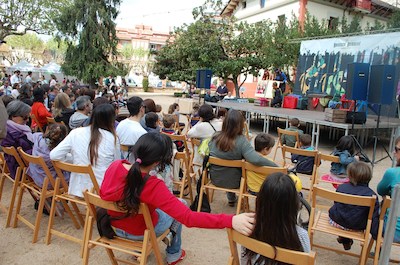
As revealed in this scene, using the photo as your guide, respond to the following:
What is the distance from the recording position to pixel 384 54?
1016cm

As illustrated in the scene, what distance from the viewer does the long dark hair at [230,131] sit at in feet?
11.4

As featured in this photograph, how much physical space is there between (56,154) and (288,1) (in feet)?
65.2

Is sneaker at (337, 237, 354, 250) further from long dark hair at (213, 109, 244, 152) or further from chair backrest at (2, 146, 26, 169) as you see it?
chair backrest at (2, 146, 26, 169)

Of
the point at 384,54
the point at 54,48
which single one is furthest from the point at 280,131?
the point at 54,48

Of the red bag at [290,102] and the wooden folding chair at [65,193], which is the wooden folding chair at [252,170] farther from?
the red bag at [290,102]

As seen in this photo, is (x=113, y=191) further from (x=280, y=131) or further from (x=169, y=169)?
(x=280, y=131)

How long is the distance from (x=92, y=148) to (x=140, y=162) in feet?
3.61

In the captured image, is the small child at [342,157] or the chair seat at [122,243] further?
the small child at [342,157]

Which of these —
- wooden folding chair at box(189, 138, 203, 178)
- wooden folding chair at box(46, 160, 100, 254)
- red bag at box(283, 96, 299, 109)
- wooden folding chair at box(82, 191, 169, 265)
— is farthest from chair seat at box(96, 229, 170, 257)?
red bag at box(283, 96, 299, 109)

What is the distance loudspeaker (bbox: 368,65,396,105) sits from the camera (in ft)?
21.8

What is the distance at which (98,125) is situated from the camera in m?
3.10

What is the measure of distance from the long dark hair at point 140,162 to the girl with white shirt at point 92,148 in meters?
1.06

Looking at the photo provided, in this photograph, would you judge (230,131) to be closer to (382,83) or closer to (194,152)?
(194,152)

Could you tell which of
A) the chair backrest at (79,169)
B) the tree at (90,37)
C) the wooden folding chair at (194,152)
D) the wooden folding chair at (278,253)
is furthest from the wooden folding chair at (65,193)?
the tree at (90,37)
